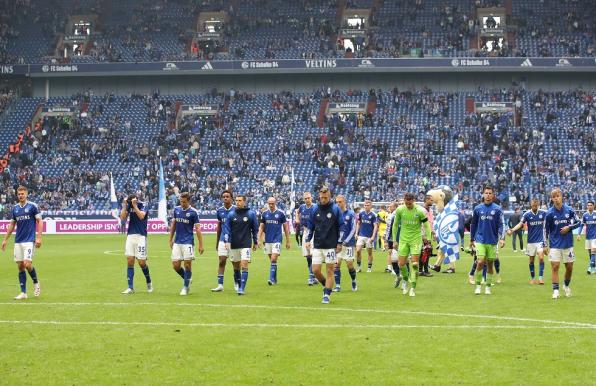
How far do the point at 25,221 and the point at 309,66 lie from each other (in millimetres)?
58096

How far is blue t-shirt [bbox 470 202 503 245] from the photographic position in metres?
22.2

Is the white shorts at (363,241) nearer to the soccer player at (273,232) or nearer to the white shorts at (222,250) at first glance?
the soccer player at (273,232)

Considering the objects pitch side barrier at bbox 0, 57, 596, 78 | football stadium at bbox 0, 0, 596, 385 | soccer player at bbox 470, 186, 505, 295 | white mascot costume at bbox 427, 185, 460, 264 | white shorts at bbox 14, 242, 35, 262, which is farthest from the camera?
pitch side barrier at bbox 0, 57, 596, 78

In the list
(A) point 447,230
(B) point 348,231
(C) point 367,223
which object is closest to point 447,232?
(A) point 447,230

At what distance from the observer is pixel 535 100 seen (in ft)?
249

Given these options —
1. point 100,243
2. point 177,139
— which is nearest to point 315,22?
point 177,139

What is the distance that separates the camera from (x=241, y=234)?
22.5 m

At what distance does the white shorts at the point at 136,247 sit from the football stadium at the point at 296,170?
38 mm

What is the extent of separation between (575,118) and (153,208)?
32709 millimetres

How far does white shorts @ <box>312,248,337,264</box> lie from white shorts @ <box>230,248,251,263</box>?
94.1 inches

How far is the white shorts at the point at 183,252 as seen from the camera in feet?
73.7

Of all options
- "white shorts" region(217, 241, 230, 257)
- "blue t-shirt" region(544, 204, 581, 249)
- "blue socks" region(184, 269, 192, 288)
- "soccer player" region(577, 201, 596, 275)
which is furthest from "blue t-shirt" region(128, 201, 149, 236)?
"soccer player" region(577, 201, 596, 275)

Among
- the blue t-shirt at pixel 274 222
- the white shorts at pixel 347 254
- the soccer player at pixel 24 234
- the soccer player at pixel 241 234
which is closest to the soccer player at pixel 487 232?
the white shorts at pixel 347 254

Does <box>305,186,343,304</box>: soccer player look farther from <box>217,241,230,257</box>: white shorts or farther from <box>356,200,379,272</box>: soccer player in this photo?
<box>356,200,379,272</box>: soccer player
